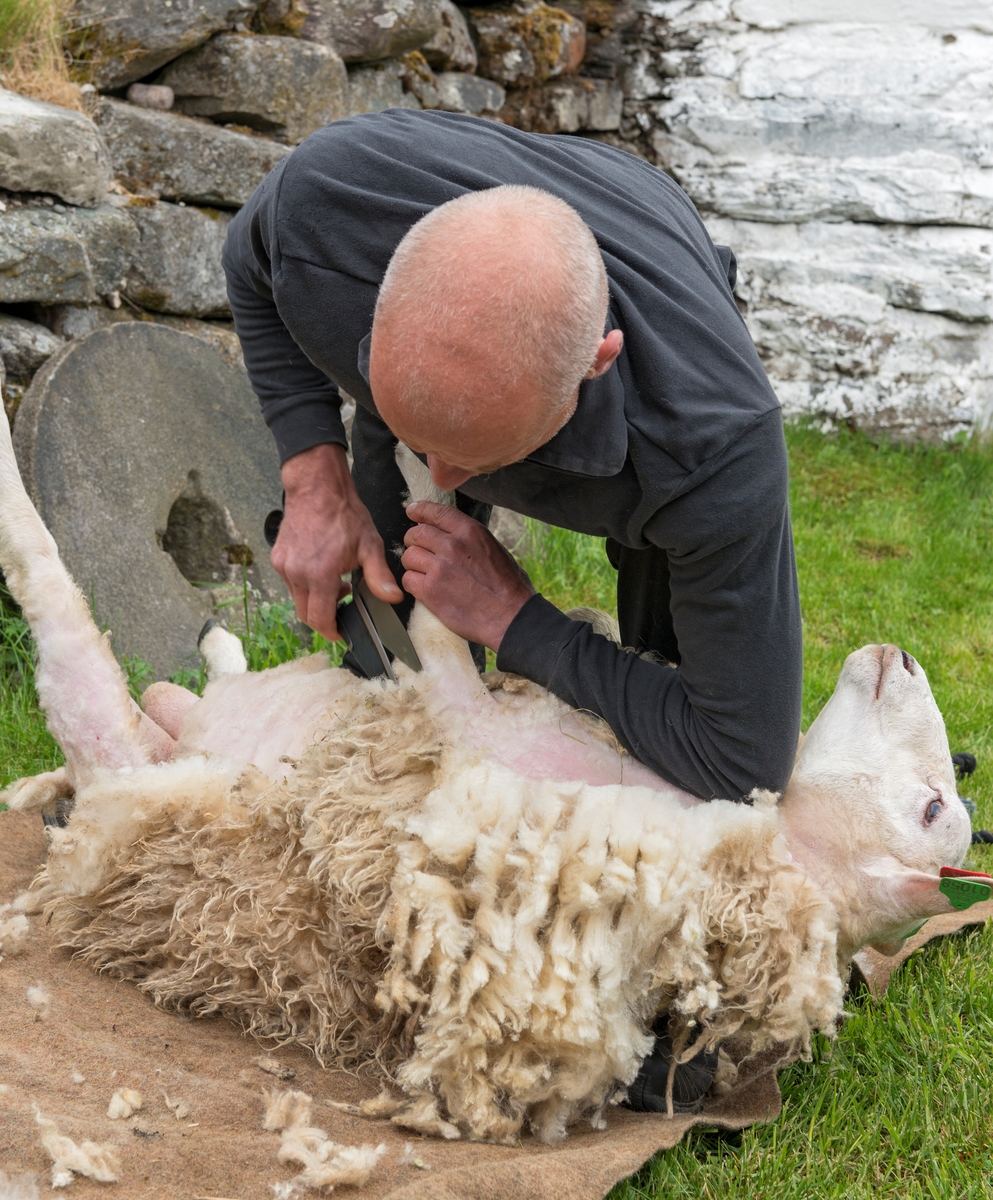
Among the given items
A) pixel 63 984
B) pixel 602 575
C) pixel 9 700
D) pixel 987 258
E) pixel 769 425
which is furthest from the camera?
pixel 987 258

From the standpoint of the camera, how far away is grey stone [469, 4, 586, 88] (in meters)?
5.00

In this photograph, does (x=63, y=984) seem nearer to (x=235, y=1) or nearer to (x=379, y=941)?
(x=379, y=941)

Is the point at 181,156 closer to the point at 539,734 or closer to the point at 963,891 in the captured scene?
the point at 539,734

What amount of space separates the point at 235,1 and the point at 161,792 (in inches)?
116

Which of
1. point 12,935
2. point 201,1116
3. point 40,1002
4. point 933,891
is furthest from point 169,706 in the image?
point 933,891

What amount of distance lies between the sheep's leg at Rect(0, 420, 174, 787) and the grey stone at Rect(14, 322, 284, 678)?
0.70 m

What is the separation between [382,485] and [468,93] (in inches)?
119

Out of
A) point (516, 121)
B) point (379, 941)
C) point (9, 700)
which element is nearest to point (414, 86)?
point (516, 121)

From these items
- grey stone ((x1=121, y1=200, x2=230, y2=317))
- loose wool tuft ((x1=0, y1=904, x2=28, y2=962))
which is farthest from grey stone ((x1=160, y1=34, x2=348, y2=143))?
loose wool tuft ((x1=0, y1=904, x2=28, y2=962))

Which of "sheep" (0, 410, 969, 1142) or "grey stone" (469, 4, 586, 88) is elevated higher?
"grey stone" (469, 4, 586, 88)

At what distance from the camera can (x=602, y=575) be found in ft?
13.6

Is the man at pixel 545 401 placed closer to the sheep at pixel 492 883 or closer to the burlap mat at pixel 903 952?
the sheep at pixel 492 883

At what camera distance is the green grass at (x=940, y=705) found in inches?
69.9

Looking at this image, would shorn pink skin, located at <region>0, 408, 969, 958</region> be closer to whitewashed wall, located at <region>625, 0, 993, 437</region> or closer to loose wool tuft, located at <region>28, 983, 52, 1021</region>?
loose wool tuft, located at <region>28, 983, 52, 1021</region>
